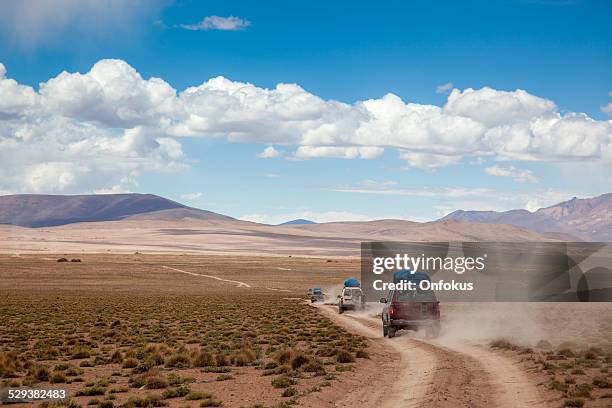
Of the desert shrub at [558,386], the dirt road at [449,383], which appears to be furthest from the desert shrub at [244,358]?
the desert shrub at [558,386]

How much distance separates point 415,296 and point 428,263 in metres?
13.3

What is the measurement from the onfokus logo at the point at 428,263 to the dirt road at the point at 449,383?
1531 centimetres

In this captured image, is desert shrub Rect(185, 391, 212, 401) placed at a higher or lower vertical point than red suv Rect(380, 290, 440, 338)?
lower

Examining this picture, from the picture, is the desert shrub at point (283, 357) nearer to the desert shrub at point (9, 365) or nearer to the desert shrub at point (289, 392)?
the desert shrub at point (289, 392)

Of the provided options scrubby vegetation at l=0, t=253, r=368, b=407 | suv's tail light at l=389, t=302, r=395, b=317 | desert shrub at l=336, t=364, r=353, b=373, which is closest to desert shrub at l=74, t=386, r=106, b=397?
scrubby vegetation at l=0, t=253, r=368, b=407

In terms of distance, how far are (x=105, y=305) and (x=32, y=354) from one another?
1049 inches

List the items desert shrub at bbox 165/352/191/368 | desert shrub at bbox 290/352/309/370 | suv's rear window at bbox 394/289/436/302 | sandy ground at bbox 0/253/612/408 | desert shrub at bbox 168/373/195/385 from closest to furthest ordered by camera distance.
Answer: sandy ground at bbox 0/253/612/408
desert shrub at bbox 168/373/195/385
desert shrub at bbox 290/352/309/370
desert shrub at bbox 165/352/191/368
suv's rear window at bbox 394/289/436/302

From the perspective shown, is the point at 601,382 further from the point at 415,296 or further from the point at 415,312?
the point at 415,296

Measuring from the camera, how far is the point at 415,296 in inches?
1062

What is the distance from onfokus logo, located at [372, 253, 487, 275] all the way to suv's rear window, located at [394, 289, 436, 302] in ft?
34.4

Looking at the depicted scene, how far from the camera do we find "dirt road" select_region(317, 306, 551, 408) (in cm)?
1454

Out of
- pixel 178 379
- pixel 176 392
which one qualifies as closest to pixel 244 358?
pixel 178 379

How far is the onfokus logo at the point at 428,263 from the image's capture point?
39.8 meters

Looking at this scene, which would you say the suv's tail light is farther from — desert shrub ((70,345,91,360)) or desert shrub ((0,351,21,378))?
desert shrub ((0,351,21,378))
